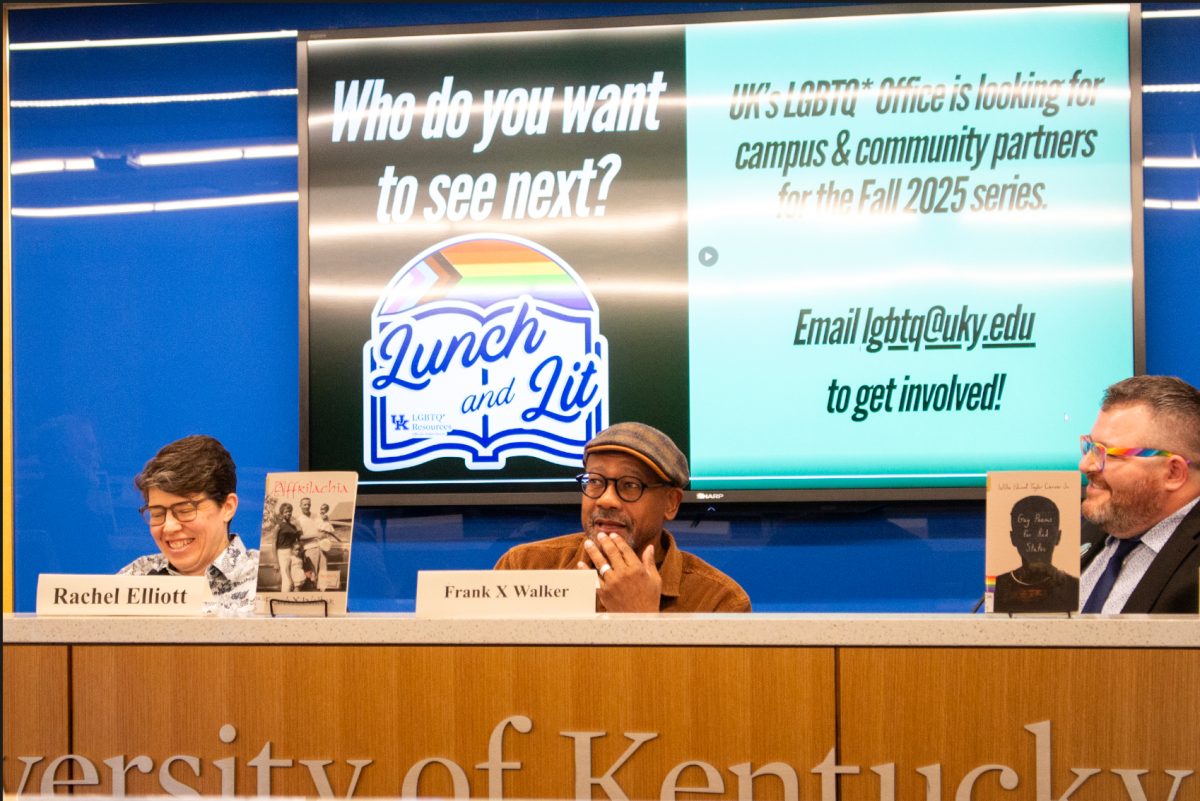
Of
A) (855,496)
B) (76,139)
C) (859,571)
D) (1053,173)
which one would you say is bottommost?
(859,571)

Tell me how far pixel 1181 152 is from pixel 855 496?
4.41 ft

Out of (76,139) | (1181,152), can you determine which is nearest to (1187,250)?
(1181,152)

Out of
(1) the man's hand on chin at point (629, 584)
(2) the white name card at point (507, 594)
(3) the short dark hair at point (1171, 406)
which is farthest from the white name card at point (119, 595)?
(3) the short dark hair at point (1171, 406)

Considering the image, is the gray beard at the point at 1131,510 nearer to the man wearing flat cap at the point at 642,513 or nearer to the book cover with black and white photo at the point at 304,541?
the man wearing flat cap at the point at 642,513

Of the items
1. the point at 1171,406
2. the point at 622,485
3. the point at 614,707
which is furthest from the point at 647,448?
the point at 1171,406

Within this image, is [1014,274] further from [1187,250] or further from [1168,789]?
[1168,789]

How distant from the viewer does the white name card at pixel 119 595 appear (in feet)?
5.20

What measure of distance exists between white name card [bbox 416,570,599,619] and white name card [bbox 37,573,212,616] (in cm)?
36

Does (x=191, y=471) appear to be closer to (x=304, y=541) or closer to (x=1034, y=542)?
(x=304, y=541)

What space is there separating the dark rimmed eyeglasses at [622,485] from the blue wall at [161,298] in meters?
0.85

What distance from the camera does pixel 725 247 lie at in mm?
3068

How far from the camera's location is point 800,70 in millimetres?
3055

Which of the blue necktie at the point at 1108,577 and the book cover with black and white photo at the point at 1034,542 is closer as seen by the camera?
the book cover with black and white photo at the point at 1034,542

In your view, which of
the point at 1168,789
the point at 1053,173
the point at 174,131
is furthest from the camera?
the point at 174,131
